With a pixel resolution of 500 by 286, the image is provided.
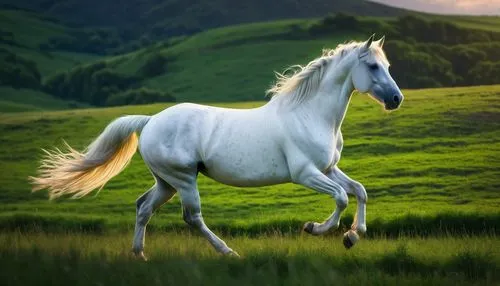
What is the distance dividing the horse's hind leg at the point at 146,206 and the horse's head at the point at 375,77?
2986 millimetres

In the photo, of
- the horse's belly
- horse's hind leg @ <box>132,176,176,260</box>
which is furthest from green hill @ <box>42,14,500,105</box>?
the horse's belly

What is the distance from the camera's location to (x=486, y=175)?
82.6ft

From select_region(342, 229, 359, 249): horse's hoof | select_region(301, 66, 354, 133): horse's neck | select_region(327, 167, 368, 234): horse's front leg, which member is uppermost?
select_region(301, 66, 354, 133): horse's neck

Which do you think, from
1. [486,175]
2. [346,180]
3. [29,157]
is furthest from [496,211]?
[29,157]

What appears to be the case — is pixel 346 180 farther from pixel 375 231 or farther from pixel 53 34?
pixel 53 34

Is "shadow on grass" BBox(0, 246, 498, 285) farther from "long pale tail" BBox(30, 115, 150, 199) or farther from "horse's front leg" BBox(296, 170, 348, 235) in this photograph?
"long pale tail" BBox(30, 115, 150, 199)

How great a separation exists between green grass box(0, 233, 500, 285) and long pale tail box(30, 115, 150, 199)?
0.86m

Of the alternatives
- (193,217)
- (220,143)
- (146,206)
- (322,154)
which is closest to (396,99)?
(322,154)

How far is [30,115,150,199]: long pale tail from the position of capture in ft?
38.2

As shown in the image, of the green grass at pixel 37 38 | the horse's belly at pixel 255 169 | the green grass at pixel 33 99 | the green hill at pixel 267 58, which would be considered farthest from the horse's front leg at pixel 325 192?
the green grass at pixel 37 38

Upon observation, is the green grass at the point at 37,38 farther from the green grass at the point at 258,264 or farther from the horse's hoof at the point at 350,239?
the horse's hoof at the point at 350,239

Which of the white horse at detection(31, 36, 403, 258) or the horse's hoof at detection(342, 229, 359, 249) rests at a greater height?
the white horse at detection(31, 36, 403, 258)

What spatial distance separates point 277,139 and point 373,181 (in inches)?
588

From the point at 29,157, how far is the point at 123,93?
6887 cm
